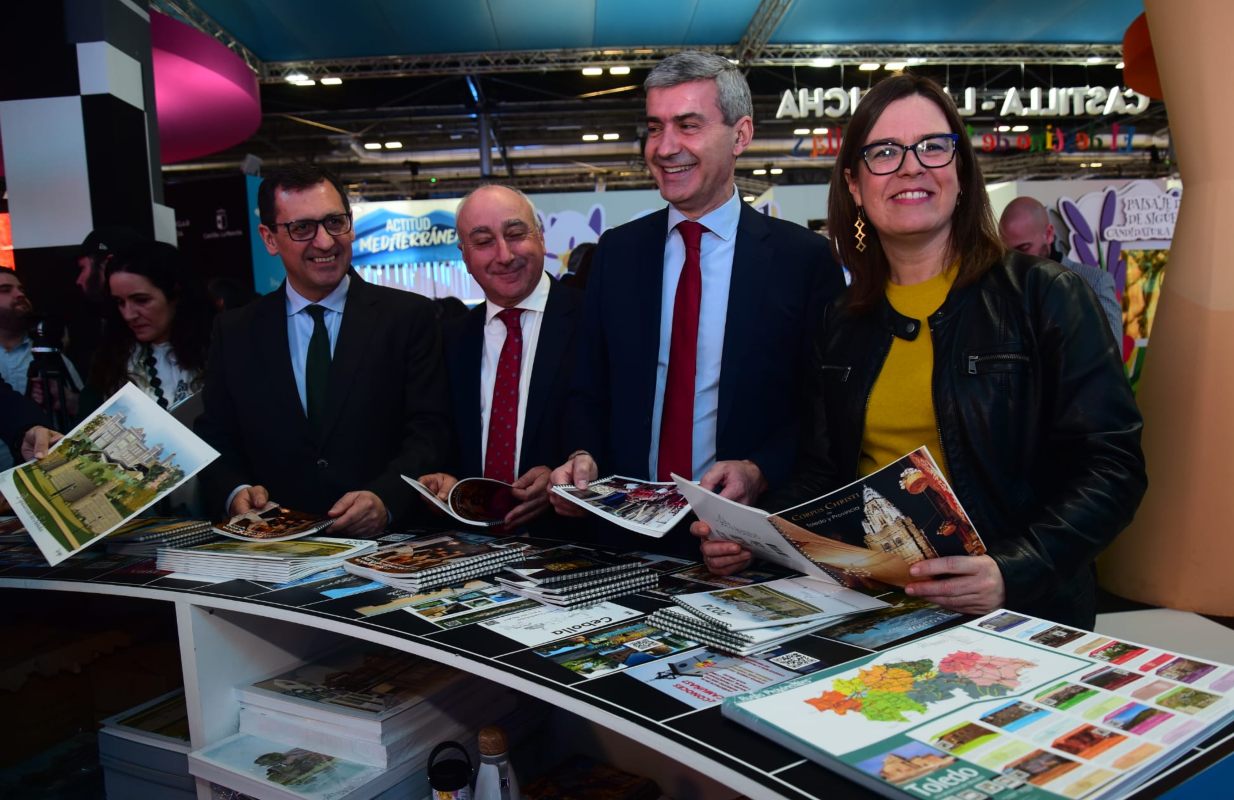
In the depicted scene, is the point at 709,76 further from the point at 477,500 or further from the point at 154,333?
the point at 154,333

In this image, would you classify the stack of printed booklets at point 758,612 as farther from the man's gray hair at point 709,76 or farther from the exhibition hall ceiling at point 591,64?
the exhibition hall ceiling at point 591,64

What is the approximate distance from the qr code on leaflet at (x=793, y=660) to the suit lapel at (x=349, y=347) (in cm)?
161

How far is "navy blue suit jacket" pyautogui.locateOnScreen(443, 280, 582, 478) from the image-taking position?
253 centimetres

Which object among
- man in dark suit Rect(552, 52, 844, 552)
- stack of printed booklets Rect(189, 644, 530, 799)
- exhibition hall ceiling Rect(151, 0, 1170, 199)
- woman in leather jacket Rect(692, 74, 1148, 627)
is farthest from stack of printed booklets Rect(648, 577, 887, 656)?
exhibition hall ceiling Rect(151, 0, 1170, 199)

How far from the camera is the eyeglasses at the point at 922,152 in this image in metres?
1.63

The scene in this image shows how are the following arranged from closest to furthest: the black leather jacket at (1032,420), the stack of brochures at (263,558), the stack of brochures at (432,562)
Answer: the black leather jacket at (1032,420), the stack of brochures at (432,562), the stack of brochures at (263,558)

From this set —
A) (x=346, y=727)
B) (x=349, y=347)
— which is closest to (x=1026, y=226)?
(x=349, y=347)

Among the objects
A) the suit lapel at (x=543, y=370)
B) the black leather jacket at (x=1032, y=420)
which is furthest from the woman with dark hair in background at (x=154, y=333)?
the black leather jacket at (x=1032, y=420)

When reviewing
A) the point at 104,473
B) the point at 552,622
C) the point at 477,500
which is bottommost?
the point at 552,622

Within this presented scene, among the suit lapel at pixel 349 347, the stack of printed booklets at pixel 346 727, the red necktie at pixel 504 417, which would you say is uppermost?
the suit lapel at pixel 349 347

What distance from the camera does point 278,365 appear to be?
8.13 ft

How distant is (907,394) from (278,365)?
1.72 metres

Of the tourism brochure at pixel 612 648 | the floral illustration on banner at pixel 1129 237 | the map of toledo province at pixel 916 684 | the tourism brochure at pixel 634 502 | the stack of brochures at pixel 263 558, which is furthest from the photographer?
the floral illustration on banner at pixel 1129 237

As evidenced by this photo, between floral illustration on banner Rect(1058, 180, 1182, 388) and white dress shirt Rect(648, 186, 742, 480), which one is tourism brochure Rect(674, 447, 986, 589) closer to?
white dress shirt Rect(648, 186, 742, 480)
